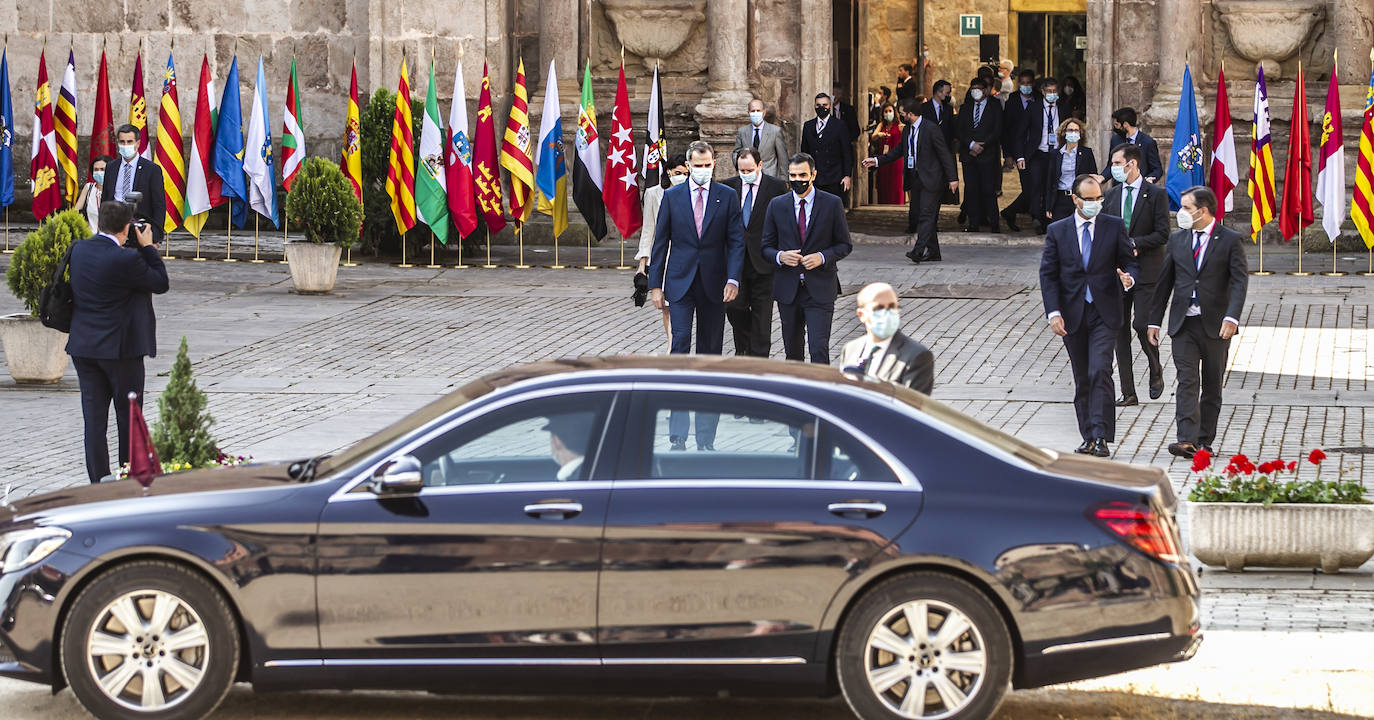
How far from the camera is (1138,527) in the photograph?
7113 mm

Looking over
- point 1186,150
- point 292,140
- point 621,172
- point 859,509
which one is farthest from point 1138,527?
point 292,140

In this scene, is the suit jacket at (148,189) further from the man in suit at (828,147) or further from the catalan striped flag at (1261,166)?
the catalan striped flag at (1261,166)

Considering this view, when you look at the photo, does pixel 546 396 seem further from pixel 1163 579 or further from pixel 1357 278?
pixel 1357 278

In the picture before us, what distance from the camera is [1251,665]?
8070mm

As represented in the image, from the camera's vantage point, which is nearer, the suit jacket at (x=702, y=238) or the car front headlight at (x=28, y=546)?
the car front headlight at (x=28, y=546)

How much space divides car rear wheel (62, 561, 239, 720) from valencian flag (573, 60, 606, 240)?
15680 mm

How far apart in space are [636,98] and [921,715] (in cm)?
1870

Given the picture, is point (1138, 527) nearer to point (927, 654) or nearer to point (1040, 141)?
point (927, 654)

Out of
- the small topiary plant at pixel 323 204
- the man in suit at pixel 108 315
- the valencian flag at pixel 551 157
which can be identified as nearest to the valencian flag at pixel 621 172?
the valencian flag at pixel 551 157

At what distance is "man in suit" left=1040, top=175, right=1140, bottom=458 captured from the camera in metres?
12.7

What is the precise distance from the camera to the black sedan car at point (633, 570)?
7027 millimetres

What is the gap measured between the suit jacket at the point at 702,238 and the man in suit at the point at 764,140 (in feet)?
26.8

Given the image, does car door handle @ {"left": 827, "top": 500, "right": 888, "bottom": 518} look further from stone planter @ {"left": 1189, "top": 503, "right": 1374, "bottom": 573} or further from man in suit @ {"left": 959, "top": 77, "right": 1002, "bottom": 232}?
man in suit @ {"left": 959, "top": 77, "right": 1002, "bottom": 232}

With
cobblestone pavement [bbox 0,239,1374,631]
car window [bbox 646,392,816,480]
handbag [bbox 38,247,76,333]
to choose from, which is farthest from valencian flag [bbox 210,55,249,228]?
car window [bbox 646,392,816,480]
